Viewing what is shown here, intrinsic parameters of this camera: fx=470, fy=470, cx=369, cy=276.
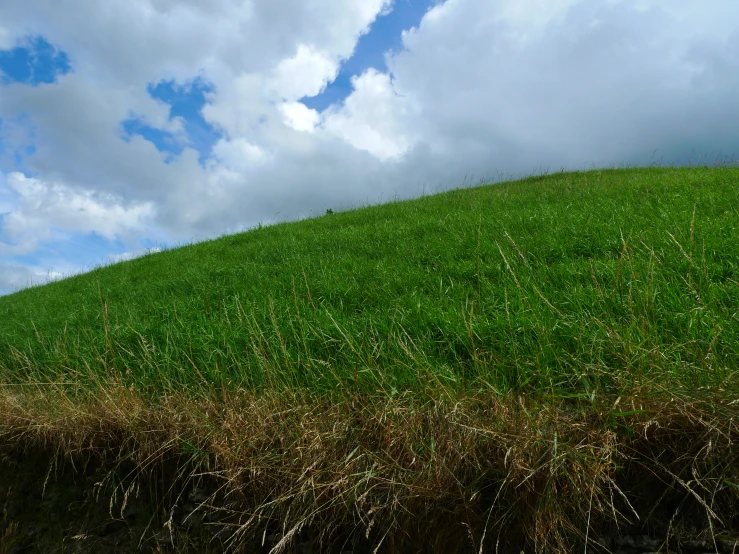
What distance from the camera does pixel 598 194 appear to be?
8203 millimetres

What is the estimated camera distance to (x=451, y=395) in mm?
2730

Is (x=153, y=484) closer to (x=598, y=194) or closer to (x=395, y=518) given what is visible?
(x=395, y=518)

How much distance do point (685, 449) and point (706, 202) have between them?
5.52 meters

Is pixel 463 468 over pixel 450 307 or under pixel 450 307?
under

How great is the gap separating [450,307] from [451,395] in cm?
149

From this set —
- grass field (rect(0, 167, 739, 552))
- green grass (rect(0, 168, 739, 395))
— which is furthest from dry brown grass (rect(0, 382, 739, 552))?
green grass (rect(0, 168, 739, 395))

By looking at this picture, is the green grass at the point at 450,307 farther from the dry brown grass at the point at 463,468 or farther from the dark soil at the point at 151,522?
the dark soil at the point at 151,522

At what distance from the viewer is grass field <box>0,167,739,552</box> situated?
2.19 metres

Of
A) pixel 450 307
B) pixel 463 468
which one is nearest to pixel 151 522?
pixel 463 468

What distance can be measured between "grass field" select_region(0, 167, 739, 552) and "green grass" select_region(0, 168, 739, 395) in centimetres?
3

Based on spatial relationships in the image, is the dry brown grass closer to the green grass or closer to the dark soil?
the dark soil

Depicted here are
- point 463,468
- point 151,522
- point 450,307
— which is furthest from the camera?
point 450,307

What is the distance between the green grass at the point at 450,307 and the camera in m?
3.01

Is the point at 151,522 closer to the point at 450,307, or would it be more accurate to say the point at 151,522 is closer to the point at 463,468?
the point at 463,468
